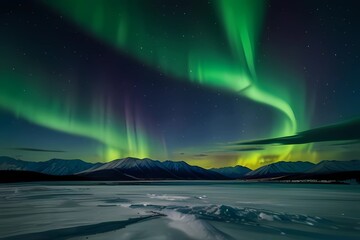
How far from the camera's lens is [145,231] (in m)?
13.0

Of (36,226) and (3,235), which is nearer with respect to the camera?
(3,235)

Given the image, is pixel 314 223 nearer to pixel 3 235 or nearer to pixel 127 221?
pixel 127 221

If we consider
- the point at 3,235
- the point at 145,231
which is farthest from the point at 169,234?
the point at 3,235

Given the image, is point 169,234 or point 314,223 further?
point 314,223

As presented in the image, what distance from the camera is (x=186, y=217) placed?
17.1 meters

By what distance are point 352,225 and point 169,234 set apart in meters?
10.00

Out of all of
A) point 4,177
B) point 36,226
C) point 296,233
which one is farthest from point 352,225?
point 4,177

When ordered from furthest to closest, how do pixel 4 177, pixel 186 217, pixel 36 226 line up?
pixel 4 177 < pixel 186 217 < pixel 36 226

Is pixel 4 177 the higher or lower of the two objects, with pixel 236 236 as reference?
higher

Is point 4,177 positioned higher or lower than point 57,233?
higher

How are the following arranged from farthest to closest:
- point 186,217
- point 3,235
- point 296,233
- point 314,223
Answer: point 186,217, point 314,223, point 296,233, point 3,235

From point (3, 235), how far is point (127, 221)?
601 cm

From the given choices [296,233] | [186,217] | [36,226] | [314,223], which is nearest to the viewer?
[296,233]

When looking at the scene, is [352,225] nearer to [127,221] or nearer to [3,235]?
[127,221]
